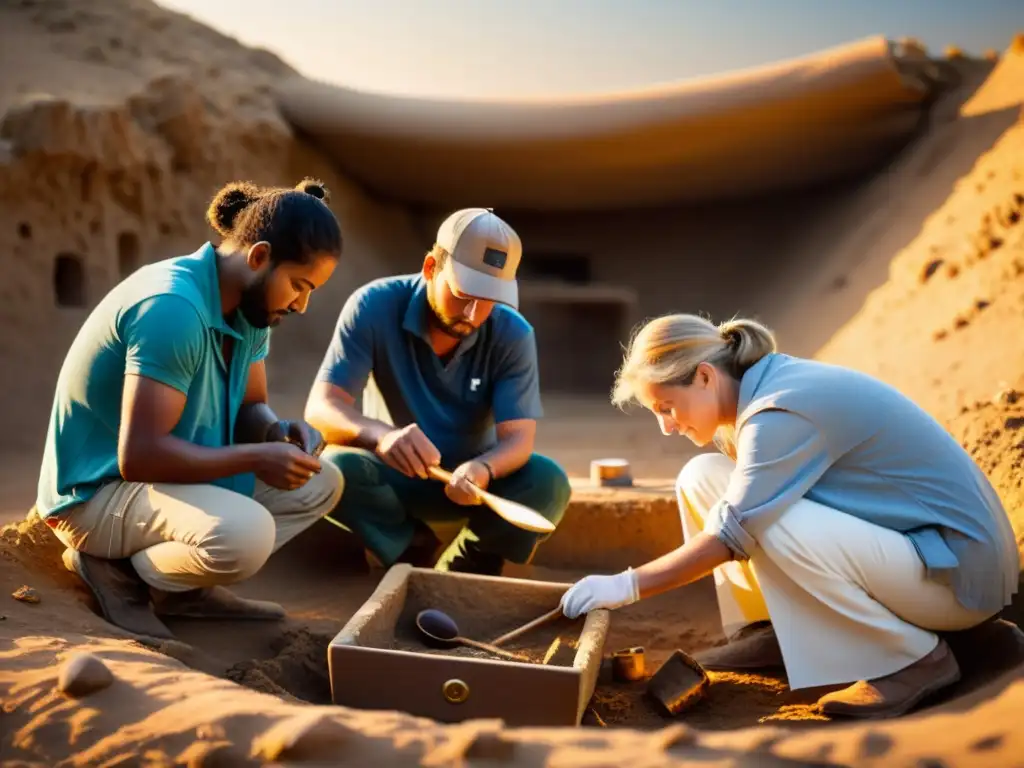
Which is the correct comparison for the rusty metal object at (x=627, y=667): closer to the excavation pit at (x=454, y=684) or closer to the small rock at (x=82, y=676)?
the excavation pit at (x=454, y=684)

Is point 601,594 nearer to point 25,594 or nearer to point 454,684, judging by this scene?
point 454,684

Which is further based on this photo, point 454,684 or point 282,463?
point 282,463

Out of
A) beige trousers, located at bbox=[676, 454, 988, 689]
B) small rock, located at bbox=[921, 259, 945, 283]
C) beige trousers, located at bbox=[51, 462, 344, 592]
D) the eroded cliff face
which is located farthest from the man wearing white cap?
small rock, located at bbox=[921, 259, 945, 283]

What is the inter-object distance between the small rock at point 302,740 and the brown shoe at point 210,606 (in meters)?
1.10

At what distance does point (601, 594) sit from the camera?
6.91 ft

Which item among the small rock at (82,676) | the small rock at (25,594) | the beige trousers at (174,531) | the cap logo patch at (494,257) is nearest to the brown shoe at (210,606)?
the beige trousers at (174,531)

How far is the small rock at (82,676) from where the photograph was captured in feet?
5.48

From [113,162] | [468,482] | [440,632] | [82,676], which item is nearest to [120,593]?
[82,676]

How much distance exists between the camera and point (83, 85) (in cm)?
628

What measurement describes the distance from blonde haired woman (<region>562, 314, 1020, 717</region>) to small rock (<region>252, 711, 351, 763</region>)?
0.78m

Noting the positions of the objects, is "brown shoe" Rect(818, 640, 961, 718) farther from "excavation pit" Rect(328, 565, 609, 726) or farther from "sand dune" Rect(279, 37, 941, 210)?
"sand dune" Rect(279, 37, 941, 210)

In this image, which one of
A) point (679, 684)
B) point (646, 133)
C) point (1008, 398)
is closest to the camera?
point (679, 684)

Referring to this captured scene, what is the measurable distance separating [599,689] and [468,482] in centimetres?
65

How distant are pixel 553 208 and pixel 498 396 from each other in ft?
21.2
